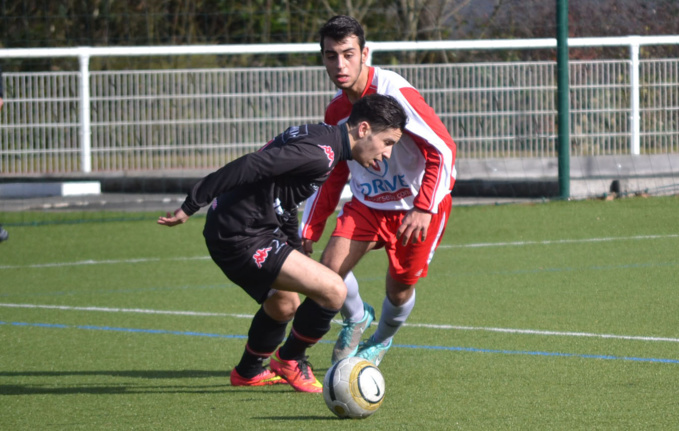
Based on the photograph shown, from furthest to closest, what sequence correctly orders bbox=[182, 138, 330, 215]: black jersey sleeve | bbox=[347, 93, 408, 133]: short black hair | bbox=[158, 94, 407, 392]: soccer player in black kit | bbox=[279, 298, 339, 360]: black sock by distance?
bbox=[279, 298, 339, 360]: black sock, bbox=[347, 93, 408, 133]: short black hair, bbox=[158, 94, 407, 392]: soccer player in black kit, bbox=[182, 138, 330, 215]: black jersey sleeve

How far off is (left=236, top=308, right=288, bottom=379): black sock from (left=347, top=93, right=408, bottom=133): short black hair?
107 cm

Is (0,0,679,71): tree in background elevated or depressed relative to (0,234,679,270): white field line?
elevated

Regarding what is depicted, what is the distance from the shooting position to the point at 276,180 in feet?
16.5

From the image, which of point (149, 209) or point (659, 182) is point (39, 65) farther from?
point (659, 182)

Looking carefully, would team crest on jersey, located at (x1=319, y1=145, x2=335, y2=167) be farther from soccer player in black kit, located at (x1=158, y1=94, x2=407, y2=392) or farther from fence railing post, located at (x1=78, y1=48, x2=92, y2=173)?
fence railing post, located at (x1=78, y1=48, x2=92, y2=173)

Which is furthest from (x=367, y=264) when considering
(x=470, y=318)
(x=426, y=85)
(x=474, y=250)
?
(x=426, y=85)

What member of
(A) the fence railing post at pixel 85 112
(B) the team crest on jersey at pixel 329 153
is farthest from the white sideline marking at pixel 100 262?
(B) the team crest on jersey at pixel 329 153

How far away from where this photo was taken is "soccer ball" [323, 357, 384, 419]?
4.66 m

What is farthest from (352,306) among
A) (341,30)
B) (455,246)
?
(455,246)

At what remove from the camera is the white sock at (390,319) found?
573cm

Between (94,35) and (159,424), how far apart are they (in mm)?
17416

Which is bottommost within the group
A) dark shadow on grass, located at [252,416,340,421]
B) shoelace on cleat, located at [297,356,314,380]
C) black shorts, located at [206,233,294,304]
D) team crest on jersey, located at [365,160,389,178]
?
dark shadow on grass, located at [252,416,340,421]

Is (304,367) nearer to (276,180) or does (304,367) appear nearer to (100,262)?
(276,180)

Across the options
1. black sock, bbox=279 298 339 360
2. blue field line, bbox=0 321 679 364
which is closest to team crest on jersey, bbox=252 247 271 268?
black sock, bbox=279 298 339 360
